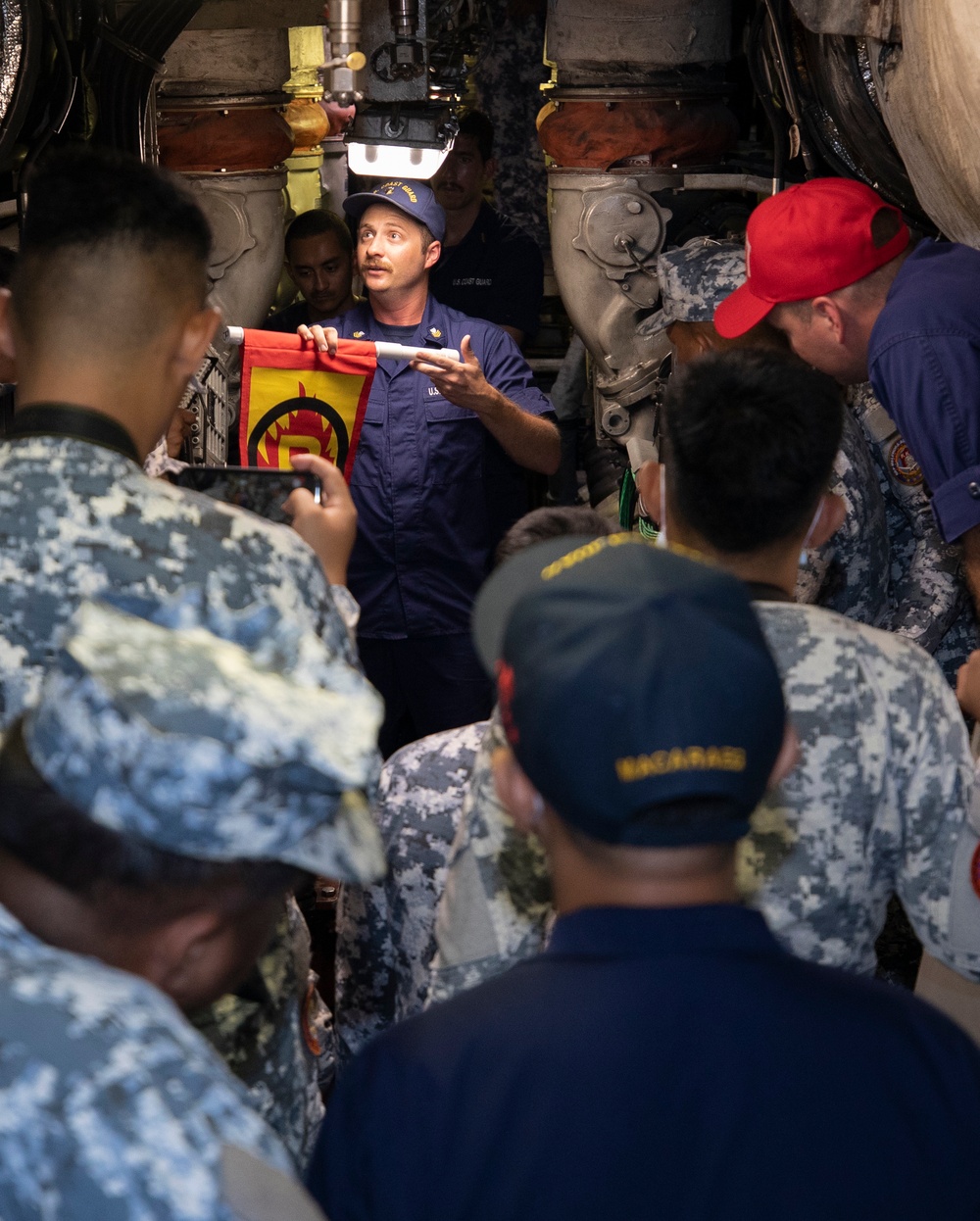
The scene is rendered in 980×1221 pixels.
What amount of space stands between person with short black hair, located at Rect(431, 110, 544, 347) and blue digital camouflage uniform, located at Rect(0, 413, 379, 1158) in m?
3.81

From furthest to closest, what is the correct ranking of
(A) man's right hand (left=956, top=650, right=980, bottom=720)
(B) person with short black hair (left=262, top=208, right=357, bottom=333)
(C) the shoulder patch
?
1. (B) person with short black hair (left=262, top=208, right=357, bottom=333)
2. (C) the shoulder patch
3. (A) man's right hand (left=956, top=650, right=980, bottom=720)

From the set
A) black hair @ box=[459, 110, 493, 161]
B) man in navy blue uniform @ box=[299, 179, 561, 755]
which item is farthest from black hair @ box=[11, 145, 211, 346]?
black hair @ box=[459, 110, 493, 161]

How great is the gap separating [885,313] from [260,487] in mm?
1291

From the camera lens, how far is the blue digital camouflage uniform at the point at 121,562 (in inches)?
60.8

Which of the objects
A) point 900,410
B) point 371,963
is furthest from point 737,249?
point 371,963

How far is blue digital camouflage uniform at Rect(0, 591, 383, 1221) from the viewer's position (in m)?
0.84

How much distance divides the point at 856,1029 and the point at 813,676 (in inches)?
25.9

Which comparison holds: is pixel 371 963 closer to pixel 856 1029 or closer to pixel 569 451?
pixel 856 1029

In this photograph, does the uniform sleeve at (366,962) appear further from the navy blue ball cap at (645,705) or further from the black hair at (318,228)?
the black hair at (318,228)

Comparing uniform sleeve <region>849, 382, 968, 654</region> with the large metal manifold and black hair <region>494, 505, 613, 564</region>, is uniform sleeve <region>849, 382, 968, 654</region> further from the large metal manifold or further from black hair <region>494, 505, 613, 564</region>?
the large metal manifold

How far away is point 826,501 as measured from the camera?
1.89 meters

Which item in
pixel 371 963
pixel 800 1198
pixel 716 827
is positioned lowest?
pixel 371 963

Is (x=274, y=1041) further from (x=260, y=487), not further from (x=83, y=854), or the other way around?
(x=260, y=487)

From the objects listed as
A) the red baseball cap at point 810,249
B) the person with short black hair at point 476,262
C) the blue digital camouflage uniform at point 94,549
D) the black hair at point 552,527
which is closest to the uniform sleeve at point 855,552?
the red baseball cap at point 810,249
